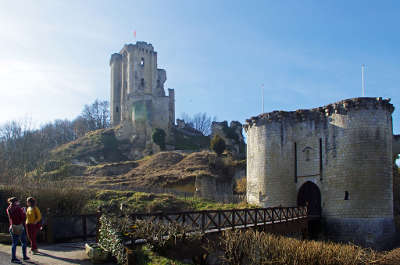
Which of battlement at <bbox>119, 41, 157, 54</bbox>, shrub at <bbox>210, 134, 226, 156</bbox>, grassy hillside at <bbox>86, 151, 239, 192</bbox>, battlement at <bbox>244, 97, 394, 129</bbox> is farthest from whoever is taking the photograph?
battlement at <bbox>119, 41, 157, 54</bbox>

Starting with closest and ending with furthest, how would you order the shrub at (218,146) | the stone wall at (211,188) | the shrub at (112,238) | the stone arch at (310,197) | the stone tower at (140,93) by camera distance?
1. the shrub at (112,238)
2. the stone arch at (310,197)
3. the stone wall at (211,188)
4. the shrub at (218,146)
5. the stone tower at (140,93)

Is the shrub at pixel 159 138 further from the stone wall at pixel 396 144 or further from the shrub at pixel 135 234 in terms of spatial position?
the shrub at pixel 135 234

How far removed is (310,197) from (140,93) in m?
49.9

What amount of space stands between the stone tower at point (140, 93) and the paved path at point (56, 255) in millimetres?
53757

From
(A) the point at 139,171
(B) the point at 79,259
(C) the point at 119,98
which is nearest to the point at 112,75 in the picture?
(C) the point at 119,98

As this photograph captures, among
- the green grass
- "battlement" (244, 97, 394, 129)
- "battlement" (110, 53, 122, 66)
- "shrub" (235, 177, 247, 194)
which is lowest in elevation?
the green grass

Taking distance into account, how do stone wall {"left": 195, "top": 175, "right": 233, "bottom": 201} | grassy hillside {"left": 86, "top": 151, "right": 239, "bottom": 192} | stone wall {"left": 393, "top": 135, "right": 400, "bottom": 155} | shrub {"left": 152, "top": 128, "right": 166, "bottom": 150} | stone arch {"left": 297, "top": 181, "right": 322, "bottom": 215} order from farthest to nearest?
1. shrub {"left": 152, "top": 128, "right": 166, "bottom": 150}
2. grassy hillside {"left": 86, "top": 151, "right": 239, "bottom": 192}
3. stone wall {"left": 195, "top": 175, "right": 233, "bottom": 201}
4. stone wall {"left": 393, "top": 135, "right": 400, "bottom": 155}
5. stone arch {"left": 297, "top": 181, "right": 322, "bottom": 215}

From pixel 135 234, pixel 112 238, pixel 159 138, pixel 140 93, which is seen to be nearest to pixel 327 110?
pixel 135 234

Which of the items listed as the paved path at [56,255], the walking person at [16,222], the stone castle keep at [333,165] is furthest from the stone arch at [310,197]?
the walking person at [16,222]

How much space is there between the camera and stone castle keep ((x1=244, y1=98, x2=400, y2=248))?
75.7 ft

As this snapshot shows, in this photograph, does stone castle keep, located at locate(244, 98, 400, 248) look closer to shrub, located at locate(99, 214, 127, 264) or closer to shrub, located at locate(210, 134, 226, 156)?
shrub, located at locate(99, 214, 127, 264)

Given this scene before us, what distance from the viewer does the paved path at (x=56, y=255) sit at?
424 inches

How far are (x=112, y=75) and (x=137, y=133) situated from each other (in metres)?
18.4

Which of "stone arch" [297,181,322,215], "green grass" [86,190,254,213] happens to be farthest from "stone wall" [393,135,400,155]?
"green grass" [86,190,254,213]
